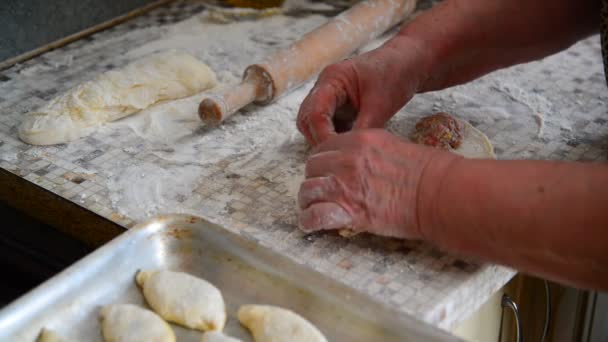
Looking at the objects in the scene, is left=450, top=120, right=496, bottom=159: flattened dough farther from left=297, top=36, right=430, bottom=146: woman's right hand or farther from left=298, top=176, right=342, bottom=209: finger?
left=298, top=176, right=342, bottom=209: finger

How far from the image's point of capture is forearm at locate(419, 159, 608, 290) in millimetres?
871

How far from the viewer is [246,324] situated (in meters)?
0.91

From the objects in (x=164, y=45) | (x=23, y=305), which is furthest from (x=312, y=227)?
(x=164, y=45)

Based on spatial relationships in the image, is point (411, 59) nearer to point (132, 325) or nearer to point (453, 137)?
point (453, 137)

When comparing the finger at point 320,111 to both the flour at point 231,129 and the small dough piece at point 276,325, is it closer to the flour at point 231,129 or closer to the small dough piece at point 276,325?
the flour at point 231,129

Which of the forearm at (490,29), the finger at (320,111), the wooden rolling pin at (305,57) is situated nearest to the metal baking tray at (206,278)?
the finger at (320,111)

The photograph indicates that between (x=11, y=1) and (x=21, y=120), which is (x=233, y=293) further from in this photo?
(x=11, y=1)

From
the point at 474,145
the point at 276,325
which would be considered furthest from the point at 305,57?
the point at 276,325

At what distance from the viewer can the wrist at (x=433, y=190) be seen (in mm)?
955

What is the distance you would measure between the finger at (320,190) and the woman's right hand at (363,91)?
16 centimetres

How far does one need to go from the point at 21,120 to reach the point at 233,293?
679 mm

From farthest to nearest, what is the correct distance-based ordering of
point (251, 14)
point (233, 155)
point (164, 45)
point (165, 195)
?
point (251, 14) < point (164, 45) < point (233, 155) < point (165, 195)

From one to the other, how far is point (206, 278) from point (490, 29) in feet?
2.26

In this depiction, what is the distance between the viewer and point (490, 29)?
130 centimetres
